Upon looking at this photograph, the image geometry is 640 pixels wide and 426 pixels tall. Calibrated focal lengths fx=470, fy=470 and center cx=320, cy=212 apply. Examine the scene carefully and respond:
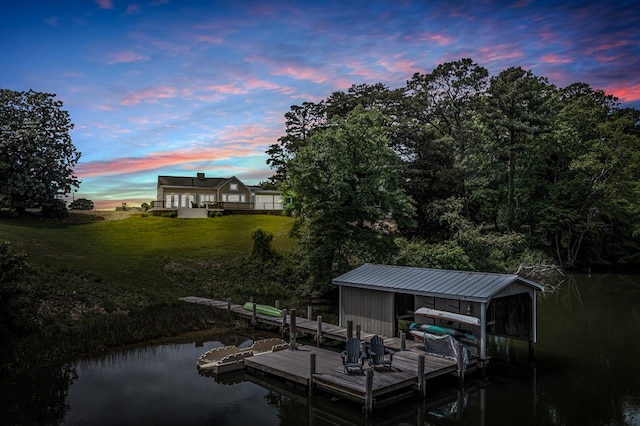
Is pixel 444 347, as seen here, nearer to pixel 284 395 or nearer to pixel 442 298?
pixel 442 298

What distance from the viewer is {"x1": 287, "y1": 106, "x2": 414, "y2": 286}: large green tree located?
30.2 m

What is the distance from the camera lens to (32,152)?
52.9 metres

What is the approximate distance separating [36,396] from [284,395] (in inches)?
321

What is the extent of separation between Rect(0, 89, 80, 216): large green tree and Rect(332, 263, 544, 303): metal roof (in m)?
43.0

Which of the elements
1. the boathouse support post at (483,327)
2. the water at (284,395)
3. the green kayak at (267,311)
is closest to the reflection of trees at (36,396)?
the water at (284,395)

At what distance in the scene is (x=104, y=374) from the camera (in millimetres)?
17859

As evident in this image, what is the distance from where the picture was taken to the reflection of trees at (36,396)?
13.8m

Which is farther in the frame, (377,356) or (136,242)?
(136,242)

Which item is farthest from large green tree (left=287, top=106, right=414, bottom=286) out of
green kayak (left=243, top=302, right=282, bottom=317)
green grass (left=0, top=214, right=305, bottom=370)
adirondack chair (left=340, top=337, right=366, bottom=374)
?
adirondack chair (left=340, top=337, right=366, bottom=374)

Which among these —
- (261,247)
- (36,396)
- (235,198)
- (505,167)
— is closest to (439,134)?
(505,167)

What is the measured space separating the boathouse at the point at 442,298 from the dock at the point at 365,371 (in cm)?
124

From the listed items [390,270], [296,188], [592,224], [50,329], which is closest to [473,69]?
[592,224]

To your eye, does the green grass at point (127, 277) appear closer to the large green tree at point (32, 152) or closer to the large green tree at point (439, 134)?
the large green tree at point (32, 152)

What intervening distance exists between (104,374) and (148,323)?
5904 millimetres
